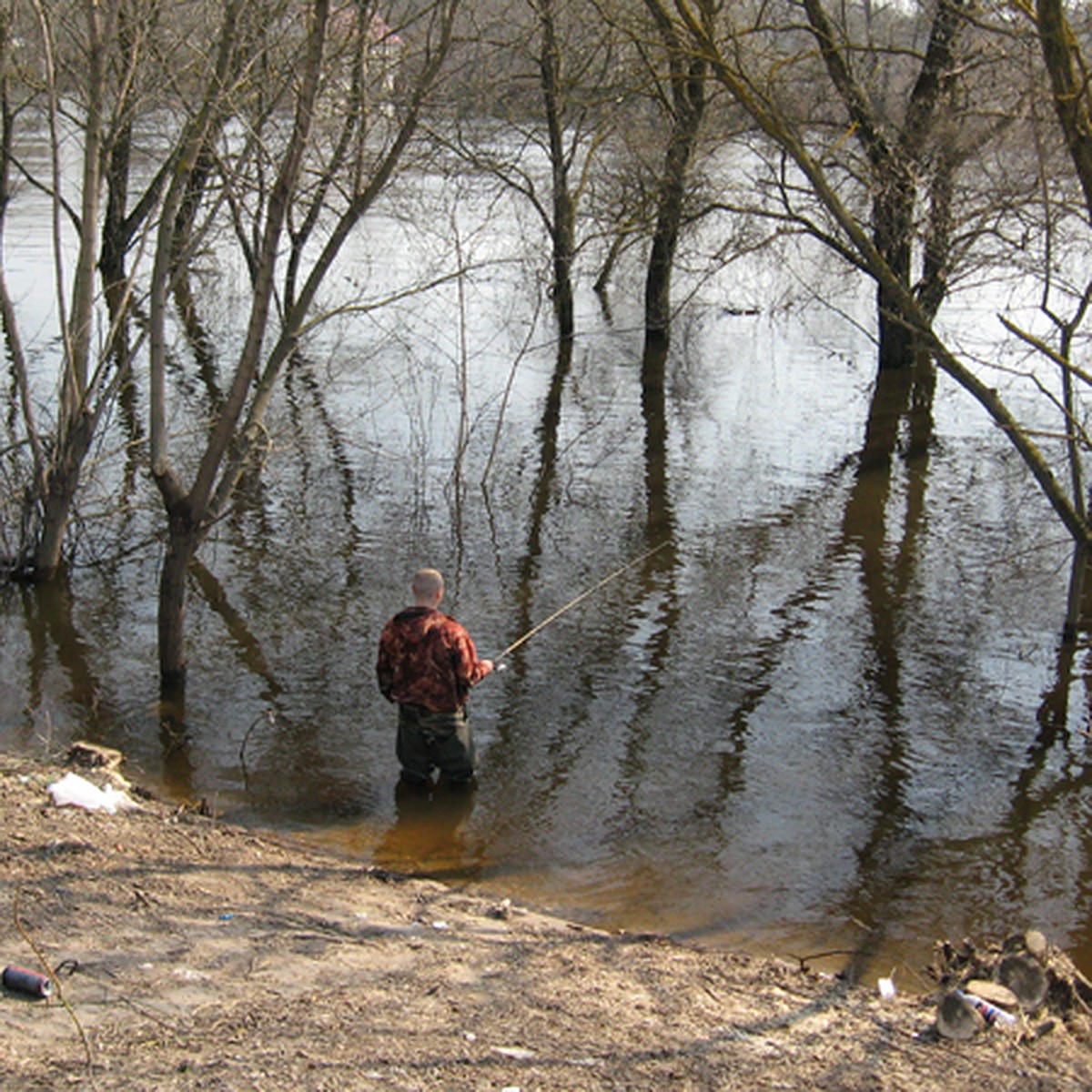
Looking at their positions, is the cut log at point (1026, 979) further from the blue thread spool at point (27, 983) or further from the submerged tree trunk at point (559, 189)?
the submerged tree trunk at point (559, 189)

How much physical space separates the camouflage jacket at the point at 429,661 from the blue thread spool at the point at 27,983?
131 inches

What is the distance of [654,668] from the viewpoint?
9859 millimetres

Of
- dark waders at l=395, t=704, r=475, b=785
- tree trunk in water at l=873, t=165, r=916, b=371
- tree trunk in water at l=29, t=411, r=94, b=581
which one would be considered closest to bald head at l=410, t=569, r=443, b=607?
dark waders at l=395, t=704, r=475, b=785

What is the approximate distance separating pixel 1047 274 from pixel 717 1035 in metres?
6.69

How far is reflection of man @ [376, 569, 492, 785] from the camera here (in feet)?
24.7

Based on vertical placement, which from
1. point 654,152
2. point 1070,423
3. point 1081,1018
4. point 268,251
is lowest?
point 1081,1018

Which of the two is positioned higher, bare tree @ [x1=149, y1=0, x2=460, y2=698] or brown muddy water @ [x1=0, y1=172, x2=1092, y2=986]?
bare tree @ [x1=149, y1=0, x2=460, y2=698]

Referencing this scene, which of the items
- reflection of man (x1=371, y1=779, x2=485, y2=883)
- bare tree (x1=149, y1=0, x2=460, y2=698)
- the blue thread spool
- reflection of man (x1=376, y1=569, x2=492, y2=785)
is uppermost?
bare tree (x1=149, y1=0, x2=460, y2=698)

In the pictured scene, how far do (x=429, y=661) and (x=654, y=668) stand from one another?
A: 2.75m

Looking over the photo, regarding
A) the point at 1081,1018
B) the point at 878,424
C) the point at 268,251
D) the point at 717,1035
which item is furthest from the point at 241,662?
the point at 878,424

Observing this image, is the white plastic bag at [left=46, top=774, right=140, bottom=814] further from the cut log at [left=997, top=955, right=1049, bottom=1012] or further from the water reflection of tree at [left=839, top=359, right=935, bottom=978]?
the cut log at [left=997, top=955, right=1049, bottom=1012]

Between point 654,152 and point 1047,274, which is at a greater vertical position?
point 654,152

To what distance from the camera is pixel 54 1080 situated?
3.95 m

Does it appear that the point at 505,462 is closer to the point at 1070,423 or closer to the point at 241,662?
the point at 241,662
